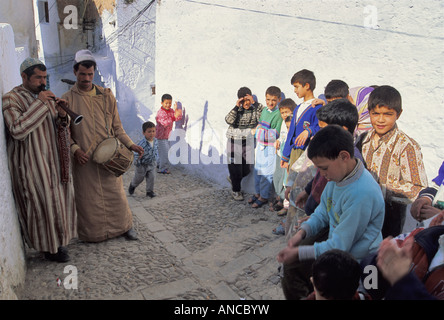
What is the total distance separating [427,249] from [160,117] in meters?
6.48

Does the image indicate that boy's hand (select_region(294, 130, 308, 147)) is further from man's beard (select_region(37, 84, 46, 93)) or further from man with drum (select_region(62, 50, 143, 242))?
man's beard (select_region(37, 84, 46, 93))

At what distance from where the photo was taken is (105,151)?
13.1ft

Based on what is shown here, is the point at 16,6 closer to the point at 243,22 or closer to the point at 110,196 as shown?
the point at 243,22

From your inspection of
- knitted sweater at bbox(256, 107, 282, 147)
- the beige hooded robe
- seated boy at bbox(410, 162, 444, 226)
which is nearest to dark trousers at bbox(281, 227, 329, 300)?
seated boy at bbox(410, 162, 444, 226)

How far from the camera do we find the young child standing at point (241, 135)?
5.53m

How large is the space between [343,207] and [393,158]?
979 mm

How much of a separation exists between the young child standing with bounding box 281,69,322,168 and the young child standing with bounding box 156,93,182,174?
382 cm

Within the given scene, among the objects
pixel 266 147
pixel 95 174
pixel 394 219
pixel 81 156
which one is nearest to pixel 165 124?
pixel 266 147

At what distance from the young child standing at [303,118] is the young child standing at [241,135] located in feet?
4.23

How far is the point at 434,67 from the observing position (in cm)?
351

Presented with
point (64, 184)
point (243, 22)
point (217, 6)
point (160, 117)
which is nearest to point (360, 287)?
point (64, 184)

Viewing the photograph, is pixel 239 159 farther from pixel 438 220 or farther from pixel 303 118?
pixel 438 220

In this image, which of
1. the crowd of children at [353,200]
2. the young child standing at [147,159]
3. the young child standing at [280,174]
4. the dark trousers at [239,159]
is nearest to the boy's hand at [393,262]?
the crowd of children at [353,200]

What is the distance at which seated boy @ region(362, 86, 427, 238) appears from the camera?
8.86 feet
